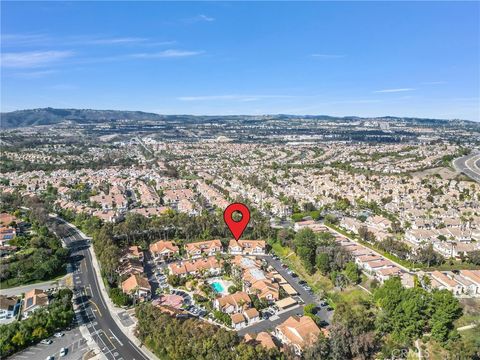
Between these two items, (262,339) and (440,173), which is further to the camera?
(440,173)

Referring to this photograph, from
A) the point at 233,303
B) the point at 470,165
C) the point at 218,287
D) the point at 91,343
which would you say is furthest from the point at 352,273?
the point at 470,165

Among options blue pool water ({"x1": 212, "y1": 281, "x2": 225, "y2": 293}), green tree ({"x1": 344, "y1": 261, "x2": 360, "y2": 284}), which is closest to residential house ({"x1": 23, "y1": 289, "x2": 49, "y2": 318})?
blue pool water ({"x1": 212, "y1": 281, "x2": 225, "y2": 293})

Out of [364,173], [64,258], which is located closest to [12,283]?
[64,258]

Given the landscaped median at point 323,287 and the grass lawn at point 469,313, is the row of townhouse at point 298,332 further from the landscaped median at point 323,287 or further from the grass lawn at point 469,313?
the grass lawn at point 469,313

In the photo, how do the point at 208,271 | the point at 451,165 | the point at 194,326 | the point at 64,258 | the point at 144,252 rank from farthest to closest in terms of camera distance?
the point at 451,165 < the point at 144,252 < the point at 64,258 < the point at 208,271 < the point at 194,326

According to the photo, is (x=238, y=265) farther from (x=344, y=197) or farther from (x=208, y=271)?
(x=344, y=197)

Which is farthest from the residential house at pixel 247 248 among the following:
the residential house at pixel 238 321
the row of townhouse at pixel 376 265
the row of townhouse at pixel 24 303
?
the row of townhouse at pixel 24 303

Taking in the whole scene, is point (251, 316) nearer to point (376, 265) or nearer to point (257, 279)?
point (257, 279)
